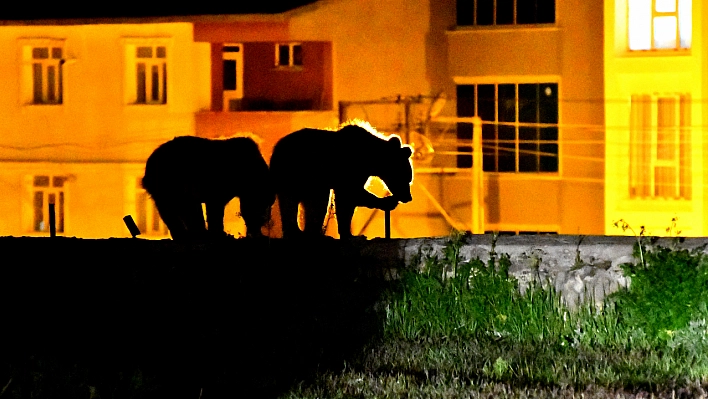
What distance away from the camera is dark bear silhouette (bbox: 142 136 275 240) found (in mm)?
13453

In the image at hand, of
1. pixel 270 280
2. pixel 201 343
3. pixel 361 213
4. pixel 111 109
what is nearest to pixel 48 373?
pixel 201 343

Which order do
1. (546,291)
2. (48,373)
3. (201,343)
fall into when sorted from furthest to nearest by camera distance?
(546,291) → (201,343) → (48,373)

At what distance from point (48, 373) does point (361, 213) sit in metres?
23.7

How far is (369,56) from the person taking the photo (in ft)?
104

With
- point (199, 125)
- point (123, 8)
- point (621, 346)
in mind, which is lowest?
point (621, 346)

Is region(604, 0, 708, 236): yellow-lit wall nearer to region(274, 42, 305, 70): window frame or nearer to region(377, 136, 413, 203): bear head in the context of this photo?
region(274, 42, 305, 70): window frame

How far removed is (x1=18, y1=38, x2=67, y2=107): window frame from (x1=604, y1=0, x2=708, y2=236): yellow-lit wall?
13022mm

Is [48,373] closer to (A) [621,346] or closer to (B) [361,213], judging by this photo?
(A) [621,346]

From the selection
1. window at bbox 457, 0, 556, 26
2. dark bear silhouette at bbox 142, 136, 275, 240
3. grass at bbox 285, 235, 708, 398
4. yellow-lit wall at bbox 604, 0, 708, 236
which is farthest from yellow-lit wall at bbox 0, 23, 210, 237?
grass at bbox 285, 235, 708, 398

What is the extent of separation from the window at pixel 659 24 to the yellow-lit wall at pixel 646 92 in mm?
212

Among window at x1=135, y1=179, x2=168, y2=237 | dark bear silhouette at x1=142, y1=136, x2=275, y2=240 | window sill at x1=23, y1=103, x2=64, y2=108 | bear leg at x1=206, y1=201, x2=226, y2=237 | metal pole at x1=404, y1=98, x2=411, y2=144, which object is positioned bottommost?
window at x1=135, y1=179, x2=168, y2=237

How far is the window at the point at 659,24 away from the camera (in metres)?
29.2

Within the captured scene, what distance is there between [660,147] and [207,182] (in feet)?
60.2

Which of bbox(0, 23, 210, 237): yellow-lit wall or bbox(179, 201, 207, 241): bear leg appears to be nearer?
bbox(179, 201, 207, 241): bear leg
